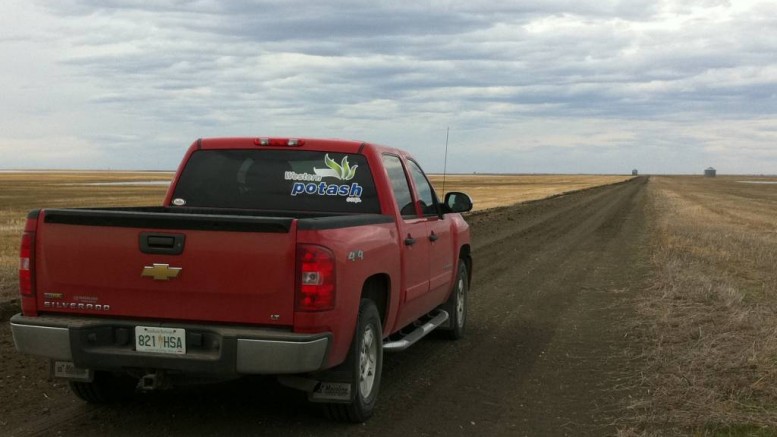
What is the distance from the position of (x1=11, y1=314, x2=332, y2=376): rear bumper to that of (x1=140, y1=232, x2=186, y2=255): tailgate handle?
44 cm

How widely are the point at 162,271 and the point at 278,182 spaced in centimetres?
182

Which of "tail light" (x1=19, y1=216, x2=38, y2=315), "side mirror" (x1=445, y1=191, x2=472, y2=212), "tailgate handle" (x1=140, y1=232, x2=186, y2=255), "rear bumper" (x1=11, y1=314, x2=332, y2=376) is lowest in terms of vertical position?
"rear bumper" (x1=11, y1=314, x2=332, y2=376)

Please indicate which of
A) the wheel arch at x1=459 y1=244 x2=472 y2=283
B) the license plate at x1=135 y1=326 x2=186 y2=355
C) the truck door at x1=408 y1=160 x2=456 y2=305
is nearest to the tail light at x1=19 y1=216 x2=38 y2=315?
the license plate at x1=135 y1=326 x2=186 y2=355

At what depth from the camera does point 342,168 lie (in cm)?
618

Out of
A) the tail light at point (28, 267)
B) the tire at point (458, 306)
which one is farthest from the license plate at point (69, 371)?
the tire at point (458, 306)

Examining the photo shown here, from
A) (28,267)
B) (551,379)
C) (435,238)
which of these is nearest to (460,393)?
(551,379)

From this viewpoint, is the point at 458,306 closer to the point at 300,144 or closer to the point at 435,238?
the point at 435,238

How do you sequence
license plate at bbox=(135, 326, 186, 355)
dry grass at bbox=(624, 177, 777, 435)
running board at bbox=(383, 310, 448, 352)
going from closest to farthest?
license plate at bbox=(135, 326, 186, 355) < dry grass at bbox=(624, 177, 777, 435) < running board at bbox=(383, 310, 448, 352)

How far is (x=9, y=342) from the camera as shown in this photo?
7.46 m

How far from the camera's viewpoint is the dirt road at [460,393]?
207 inches

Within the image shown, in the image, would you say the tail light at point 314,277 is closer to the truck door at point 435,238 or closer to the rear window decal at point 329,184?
the rear window decal at point 329,184

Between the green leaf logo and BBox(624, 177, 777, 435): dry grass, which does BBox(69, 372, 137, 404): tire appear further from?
BBox(624, 177, 777, 435): dry grass

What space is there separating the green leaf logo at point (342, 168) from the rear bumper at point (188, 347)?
1824 millimetres

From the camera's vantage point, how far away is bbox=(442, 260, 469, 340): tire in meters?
8.07
